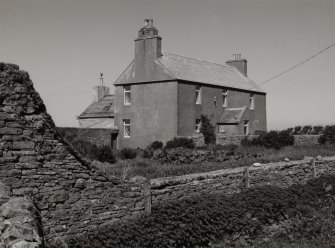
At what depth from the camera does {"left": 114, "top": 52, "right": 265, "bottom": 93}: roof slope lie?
109 feet

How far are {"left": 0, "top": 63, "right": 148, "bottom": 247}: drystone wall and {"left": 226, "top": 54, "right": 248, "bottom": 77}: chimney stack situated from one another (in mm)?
37231

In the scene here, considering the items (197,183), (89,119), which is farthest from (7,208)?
(89,119)

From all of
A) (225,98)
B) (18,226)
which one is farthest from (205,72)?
(18,226)

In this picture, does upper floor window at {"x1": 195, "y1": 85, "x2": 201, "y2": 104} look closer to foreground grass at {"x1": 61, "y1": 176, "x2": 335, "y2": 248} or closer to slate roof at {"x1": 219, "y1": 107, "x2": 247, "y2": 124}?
slate roof at {"x1": 219, "y1": 107, "x2": 247, "y2": 124}

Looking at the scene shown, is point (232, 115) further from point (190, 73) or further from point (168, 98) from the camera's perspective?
point (168, 98)

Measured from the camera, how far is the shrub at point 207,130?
3462cm

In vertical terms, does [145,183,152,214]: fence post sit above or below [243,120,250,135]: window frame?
below

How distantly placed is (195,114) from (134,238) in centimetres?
2592

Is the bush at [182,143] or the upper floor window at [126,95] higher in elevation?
the upper floor window at [126,95]

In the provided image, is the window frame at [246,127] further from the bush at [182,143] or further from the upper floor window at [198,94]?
the bush at [182,143]

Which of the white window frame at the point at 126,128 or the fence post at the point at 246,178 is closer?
the fence post at the point at 246,178

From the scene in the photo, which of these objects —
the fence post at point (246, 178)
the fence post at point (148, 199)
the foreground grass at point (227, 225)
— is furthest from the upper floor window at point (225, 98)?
the fence post at point (148, 199)

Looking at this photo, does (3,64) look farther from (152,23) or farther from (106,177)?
(152,23)

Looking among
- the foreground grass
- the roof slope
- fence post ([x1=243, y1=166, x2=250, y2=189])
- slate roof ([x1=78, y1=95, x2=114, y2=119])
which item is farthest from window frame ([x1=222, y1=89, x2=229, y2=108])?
the foreground grass
